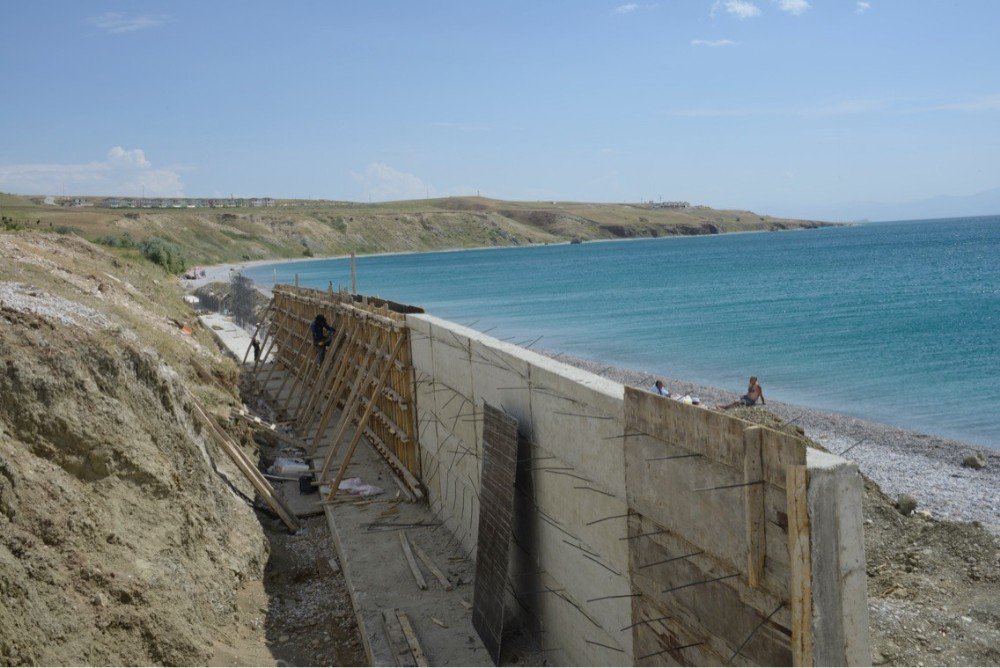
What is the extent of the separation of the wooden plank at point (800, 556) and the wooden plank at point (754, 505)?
0.96 ft

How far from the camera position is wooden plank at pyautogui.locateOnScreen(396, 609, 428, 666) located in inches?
304

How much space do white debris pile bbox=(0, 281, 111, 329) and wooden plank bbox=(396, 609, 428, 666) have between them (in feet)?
16.3

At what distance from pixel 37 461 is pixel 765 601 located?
639 centimetres

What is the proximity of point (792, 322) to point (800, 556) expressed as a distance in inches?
1621

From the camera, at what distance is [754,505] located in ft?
14.4

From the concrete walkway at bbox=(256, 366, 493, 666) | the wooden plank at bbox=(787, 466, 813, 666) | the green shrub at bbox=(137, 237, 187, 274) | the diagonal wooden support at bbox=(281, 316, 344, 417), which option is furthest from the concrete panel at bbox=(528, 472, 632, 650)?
the green shrub at bbox=(137, 237, 187, 274)

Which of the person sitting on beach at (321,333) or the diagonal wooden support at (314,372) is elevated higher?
the person sitting on beach at (321,333)

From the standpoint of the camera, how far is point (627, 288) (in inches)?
2854

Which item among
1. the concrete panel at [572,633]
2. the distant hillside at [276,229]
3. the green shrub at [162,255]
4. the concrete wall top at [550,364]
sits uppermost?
the distant hillside at [276,229]

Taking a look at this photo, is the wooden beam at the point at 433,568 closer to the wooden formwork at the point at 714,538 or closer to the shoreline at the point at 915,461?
the wooden formwork at the point at 714,538

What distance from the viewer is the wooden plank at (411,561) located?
942 centimetres

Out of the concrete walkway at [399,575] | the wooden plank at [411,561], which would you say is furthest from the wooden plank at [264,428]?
the wooden plank at [411,561]

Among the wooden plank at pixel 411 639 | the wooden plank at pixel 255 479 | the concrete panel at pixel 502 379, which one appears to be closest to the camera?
the wooden plank at pixel 411 639

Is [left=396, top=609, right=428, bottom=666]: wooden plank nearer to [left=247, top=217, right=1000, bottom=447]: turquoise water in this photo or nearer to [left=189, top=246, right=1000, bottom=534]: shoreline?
[left=189, top=246, right=1000, bottom=534]: shoreline
